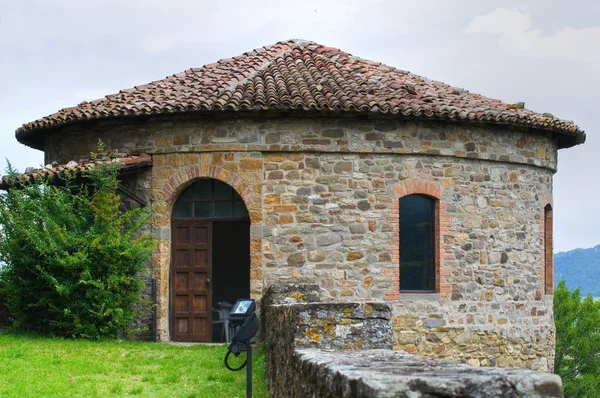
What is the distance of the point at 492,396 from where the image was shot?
130 inches

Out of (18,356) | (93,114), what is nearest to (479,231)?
(93,114)

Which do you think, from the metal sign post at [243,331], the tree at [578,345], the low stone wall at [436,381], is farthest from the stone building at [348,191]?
the tree at [578,345]

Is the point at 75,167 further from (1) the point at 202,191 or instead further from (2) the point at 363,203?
(2) the point at 363,203

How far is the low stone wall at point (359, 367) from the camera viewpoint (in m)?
3.30

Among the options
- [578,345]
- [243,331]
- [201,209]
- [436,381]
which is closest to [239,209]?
[201,209]

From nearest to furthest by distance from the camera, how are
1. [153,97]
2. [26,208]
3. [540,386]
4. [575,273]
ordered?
[540,386]
[26,208]
[153,97]
[575,273]

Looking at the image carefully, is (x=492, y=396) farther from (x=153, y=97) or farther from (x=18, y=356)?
(x=153, y=97)

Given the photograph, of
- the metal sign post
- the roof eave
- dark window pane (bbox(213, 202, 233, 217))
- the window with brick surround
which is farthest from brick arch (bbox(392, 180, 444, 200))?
the metal sign post

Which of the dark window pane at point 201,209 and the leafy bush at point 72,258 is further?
the dark window pane at point 201,209

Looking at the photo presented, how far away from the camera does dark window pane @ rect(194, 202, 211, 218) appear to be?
15.4 m

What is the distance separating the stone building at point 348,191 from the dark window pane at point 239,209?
61 mm

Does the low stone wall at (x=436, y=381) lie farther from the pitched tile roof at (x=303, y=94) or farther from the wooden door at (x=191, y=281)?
the wooden door at (x=191, y=281)

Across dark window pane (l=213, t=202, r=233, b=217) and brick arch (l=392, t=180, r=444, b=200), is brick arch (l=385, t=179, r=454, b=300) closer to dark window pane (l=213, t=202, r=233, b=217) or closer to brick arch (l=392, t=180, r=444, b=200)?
brick arch (l=392, t=180, r=444, b=200)

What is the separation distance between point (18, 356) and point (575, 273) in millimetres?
195196
